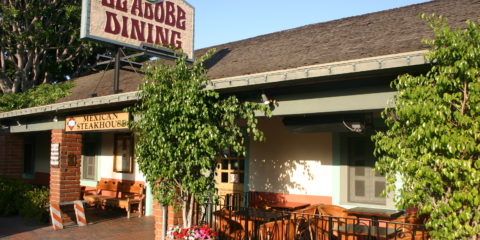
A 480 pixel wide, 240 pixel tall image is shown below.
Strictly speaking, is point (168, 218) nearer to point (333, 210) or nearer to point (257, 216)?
point (257, 216)

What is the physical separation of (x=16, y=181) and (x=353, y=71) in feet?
34.7

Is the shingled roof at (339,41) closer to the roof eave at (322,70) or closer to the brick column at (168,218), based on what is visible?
the roof eave at (322,70)

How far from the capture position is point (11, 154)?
42.9 feet

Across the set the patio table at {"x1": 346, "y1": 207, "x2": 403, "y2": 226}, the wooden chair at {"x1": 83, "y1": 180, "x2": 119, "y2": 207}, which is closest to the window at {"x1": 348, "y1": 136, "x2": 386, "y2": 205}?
the patio table at {"x1": 346, "y1": 207, "x2": 403, "y2": 226}

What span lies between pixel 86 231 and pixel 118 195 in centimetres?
327

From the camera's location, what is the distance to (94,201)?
12.1m

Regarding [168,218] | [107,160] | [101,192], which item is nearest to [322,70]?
[168,218]

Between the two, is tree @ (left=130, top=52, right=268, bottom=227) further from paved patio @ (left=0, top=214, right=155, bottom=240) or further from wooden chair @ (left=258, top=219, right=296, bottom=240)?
paved patio @ (left=0, top=214, right=155, bottom=240)

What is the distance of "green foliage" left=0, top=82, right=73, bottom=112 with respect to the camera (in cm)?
1445

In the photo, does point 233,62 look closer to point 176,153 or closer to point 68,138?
point 176,153

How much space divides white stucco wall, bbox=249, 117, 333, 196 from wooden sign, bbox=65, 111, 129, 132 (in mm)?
2891

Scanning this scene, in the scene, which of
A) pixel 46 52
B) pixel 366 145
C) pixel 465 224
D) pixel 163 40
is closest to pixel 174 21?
pixel 163 40

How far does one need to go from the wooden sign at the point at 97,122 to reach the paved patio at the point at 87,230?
213 centimetres

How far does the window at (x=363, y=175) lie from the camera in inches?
314
